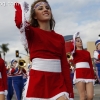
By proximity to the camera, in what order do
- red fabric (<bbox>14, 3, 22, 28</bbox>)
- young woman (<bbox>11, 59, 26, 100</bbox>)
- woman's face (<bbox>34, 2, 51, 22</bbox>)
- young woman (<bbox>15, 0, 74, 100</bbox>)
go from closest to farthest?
red fabric (<bbox>14, 3, 22, 28</bbox>) → young woman (<bbox>15, 0, 74, 100</bbox>) → woman's face (<bbox>34, 2, 51, 22</bbox>) → young woman (<bbox>11, 59, 26, 100</bbox>)

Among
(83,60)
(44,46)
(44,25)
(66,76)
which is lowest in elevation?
(83,60)

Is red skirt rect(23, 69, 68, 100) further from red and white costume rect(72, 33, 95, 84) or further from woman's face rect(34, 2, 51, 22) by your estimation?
red and white costume rect(72, 33, 95, 84)

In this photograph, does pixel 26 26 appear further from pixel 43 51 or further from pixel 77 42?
pixel 77 42

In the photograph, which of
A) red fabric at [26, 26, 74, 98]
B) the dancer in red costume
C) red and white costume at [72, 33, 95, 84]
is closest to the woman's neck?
red fabric at [26, 26, 74, 98]

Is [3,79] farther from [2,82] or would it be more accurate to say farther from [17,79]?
[17,79]

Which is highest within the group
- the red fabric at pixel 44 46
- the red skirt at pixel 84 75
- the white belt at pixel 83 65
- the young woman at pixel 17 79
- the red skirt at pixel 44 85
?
the red fabric at pixel 44 46

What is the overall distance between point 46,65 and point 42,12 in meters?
0.67

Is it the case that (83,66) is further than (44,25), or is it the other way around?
(83,66)

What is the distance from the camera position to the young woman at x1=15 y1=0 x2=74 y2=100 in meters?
4.07

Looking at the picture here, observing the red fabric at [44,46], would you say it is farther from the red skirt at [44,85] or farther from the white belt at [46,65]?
the red skirt at [44,85]

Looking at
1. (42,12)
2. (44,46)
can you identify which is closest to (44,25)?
(42,12)

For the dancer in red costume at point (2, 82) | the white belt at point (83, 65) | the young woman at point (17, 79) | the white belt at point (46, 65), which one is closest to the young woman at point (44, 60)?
the white belt at point (46, 65)

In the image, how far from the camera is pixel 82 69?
27.1 ft

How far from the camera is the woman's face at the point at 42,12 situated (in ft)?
14.0
